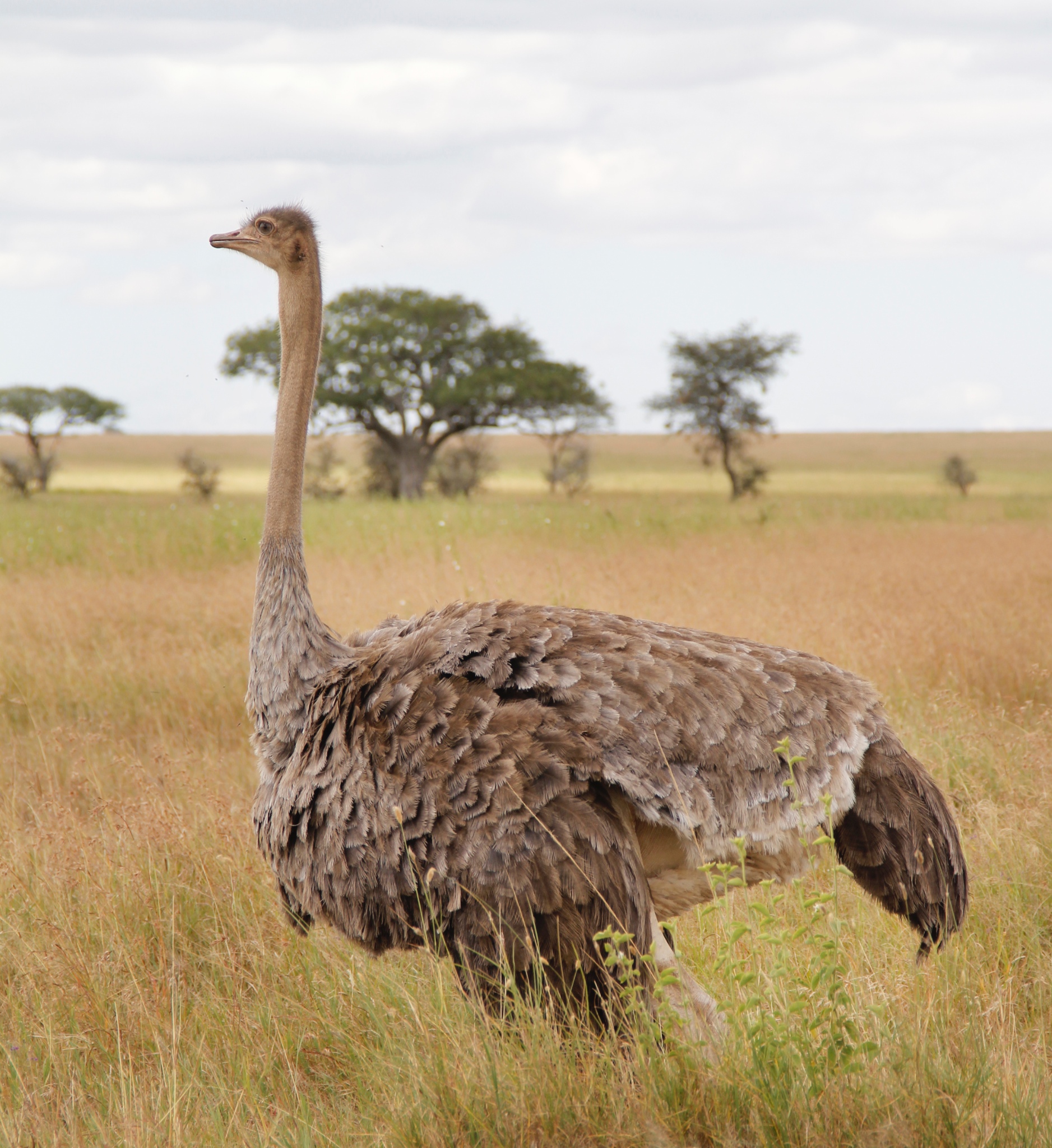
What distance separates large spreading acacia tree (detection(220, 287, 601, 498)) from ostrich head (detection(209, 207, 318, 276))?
30104 millimetres

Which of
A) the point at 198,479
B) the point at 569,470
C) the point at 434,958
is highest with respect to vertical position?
the point at 569,470

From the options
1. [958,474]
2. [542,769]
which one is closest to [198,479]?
[958,474]

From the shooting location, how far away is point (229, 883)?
409 cm

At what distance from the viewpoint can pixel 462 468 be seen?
38.3 m

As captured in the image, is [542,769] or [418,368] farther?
[418,368]

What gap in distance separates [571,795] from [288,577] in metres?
1.40

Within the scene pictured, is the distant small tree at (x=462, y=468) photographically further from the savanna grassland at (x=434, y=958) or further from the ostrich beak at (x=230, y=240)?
the ostrich beak at (x=230, y=240)

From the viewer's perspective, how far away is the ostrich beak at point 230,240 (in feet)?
13.4

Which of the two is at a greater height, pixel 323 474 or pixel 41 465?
pixel 41 465

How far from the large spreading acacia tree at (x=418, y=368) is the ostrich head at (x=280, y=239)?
3010 cm

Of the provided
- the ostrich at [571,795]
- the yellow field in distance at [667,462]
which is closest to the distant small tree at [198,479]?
the yellow field in distance at [667,462]

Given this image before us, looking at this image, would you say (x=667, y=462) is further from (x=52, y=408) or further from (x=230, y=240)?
(x=230, y=240)

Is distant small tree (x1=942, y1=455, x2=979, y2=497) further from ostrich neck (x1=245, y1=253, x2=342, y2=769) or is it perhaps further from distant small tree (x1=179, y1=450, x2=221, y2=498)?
ostrich neck (x1=245, y1=253, x2=342, y2=769)

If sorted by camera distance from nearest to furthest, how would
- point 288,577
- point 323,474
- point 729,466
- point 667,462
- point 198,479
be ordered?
point 288,577, point 198,479, point 323,474, point 729,466, point 667,462
